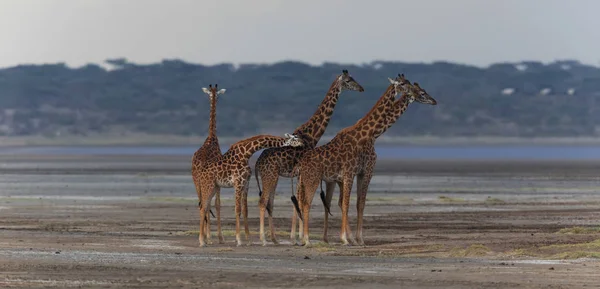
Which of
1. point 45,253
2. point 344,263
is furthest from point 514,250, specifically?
point 45,253

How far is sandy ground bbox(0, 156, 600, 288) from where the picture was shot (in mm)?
18203

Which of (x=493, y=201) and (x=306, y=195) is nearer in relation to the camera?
(x=306, y=195)

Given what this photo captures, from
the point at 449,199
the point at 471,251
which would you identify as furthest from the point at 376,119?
the point at 449,199

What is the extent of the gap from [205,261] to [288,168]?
3.88 m

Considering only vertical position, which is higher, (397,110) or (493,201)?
(397,110)

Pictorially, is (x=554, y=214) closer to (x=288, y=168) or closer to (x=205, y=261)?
(x=288, y=168)

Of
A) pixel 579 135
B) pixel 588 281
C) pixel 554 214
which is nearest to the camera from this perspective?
pixel 588 281

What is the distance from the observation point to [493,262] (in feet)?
66.5

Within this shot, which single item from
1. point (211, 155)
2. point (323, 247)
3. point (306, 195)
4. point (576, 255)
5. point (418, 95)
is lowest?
point (323, 247)

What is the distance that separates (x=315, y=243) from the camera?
24.1 meters

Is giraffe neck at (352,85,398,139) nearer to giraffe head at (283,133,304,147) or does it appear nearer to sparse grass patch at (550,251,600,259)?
giraffe head at (283,133,304,147)

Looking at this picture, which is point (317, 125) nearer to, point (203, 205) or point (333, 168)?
point (333, 168)

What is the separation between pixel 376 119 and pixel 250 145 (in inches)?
91.9

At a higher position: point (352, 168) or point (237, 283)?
point (352, 168)
